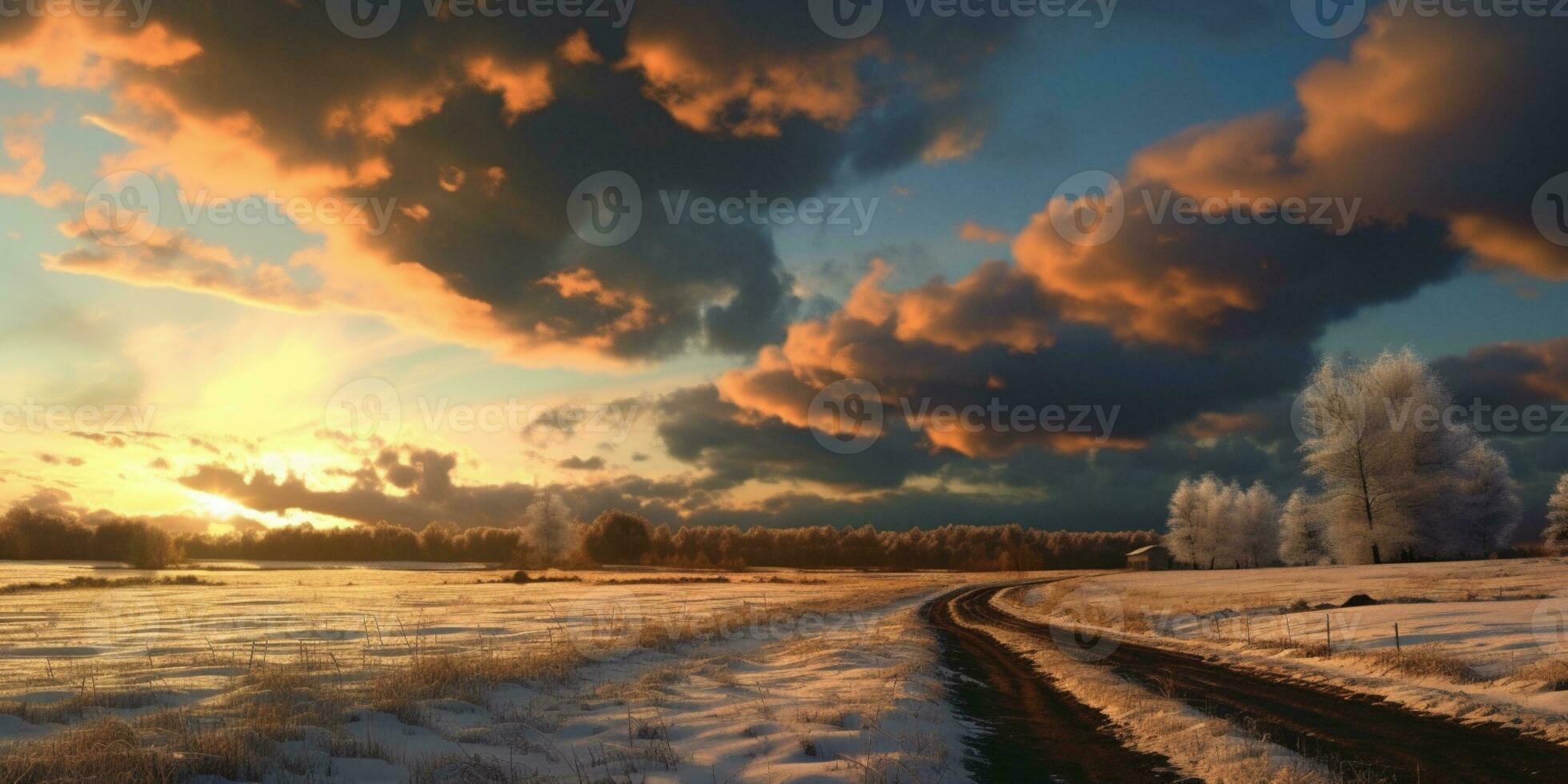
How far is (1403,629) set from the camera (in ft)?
83.5

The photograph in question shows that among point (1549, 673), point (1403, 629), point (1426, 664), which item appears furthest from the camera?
point (1403, 629)

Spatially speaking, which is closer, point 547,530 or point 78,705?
point 78,705

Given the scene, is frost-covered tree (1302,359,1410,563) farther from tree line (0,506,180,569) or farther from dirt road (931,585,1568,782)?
tree line (0,506,180,569)

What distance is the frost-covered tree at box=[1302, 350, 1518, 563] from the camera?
66.2m

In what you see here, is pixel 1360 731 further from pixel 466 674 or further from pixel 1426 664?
pixel 466 674

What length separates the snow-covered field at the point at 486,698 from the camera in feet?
34.8

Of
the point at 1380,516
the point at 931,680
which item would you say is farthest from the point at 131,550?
the point at 1380,516

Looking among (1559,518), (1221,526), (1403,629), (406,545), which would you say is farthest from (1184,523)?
(406,545)

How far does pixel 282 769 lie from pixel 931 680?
1405 centimetres

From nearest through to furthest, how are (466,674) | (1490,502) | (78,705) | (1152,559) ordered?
(78,705) → (466,674) → (1490,502) → (1152,559)

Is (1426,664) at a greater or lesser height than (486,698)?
greater

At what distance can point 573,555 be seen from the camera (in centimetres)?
15025

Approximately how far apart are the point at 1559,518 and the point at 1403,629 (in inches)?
3418

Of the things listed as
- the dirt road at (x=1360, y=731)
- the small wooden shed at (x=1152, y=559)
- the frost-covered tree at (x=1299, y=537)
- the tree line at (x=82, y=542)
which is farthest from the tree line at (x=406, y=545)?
the dirt road at (x=1360, y=731)
